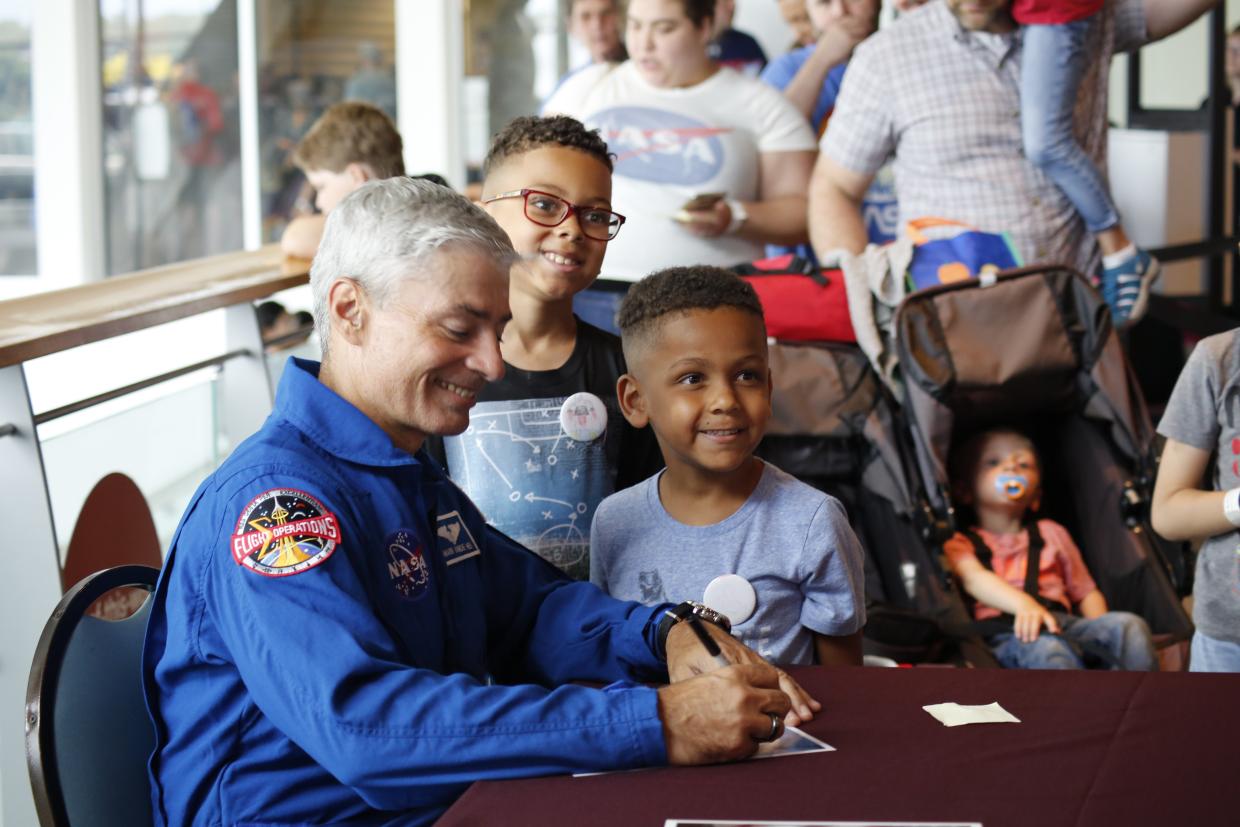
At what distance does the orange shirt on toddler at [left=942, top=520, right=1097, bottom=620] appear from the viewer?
3.28 meters

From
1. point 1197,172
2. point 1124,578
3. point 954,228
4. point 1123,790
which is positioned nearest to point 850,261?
point 954,228

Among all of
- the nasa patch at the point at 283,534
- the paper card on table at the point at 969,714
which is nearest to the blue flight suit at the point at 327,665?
the nasa patch at the point at 283,534

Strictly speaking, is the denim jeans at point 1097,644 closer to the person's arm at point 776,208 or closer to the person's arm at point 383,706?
the person's arm at point 776,208

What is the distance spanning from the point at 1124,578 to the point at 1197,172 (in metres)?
4.18

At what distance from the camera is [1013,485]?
331 cm

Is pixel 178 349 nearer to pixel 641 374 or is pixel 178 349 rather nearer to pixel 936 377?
pixel 936 377

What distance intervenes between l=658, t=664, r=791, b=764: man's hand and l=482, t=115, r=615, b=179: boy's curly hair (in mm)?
1130

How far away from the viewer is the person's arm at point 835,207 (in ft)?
12.7

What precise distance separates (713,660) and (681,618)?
0.11 meters

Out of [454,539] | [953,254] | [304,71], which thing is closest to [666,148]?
[953,254]

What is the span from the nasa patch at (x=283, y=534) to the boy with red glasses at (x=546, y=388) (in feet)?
2.86

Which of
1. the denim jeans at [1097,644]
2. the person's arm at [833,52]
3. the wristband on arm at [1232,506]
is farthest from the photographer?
the person's arm at [833,52]

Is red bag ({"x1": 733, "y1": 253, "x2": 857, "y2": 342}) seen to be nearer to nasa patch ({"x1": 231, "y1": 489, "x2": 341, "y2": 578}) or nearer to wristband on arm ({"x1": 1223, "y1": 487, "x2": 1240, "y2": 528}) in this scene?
wristband on arm ({"x1": 1223, "y1": 487, "x2": 1240, "y2": 528})

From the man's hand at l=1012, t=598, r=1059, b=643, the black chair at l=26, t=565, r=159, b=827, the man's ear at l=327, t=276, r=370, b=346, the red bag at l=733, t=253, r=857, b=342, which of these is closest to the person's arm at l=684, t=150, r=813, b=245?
the red bag at l=733, t=253, r=857, b=342
